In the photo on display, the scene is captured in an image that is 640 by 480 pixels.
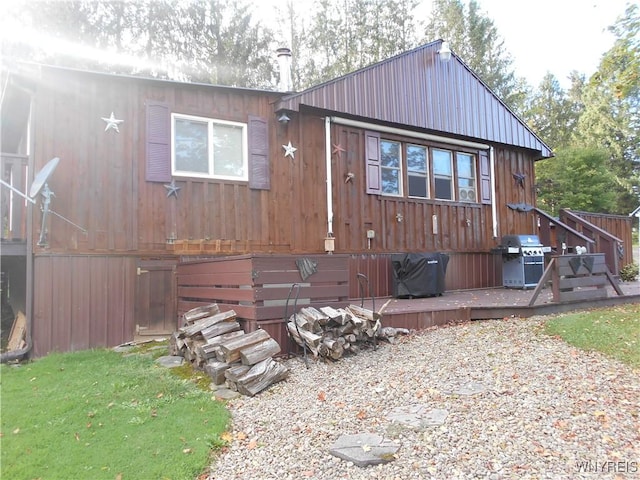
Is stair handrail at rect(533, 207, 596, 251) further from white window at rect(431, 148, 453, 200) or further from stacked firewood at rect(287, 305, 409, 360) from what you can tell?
stacked firewood at rect(287, 305, 409, 360)

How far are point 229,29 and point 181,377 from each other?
15.2 metres

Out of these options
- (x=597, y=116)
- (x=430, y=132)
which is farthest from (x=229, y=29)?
(x=597, y=116)

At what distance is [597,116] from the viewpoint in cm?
2395

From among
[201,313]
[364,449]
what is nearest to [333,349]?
[201,313]

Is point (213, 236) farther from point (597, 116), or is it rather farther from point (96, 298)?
point (597, 116)

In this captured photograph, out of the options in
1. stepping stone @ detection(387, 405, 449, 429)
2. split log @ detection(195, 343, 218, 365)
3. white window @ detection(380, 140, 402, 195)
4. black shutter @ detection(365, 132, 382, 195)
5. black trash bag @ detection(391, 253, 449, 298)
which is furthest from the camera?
white window @ detection(380, 140, 402, 195)

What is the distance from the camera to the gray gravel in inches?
95.9

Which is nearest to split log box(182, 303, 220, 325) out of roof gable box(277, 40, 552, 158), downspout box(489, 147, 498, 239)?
roof gable box(277, 40, 552, 158)

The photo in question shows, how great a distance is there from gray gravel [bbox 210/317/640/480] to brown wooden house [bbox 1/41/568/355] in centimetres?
107

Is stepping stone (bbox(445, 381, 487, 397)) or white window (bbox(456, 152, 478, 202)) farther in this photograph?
white window (bbox(456, 152, 478, 202))

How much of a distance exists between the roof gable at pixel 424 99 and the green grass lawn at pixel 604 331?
182 inches

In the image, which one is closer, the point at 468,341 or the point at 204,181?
the point at 468,341

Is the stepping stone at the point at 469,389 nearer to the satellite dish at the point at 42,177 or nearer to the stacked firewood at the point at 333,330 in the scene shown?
the stacked firewood at the point at 333,330

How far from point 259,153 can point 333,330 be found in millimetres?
3587
